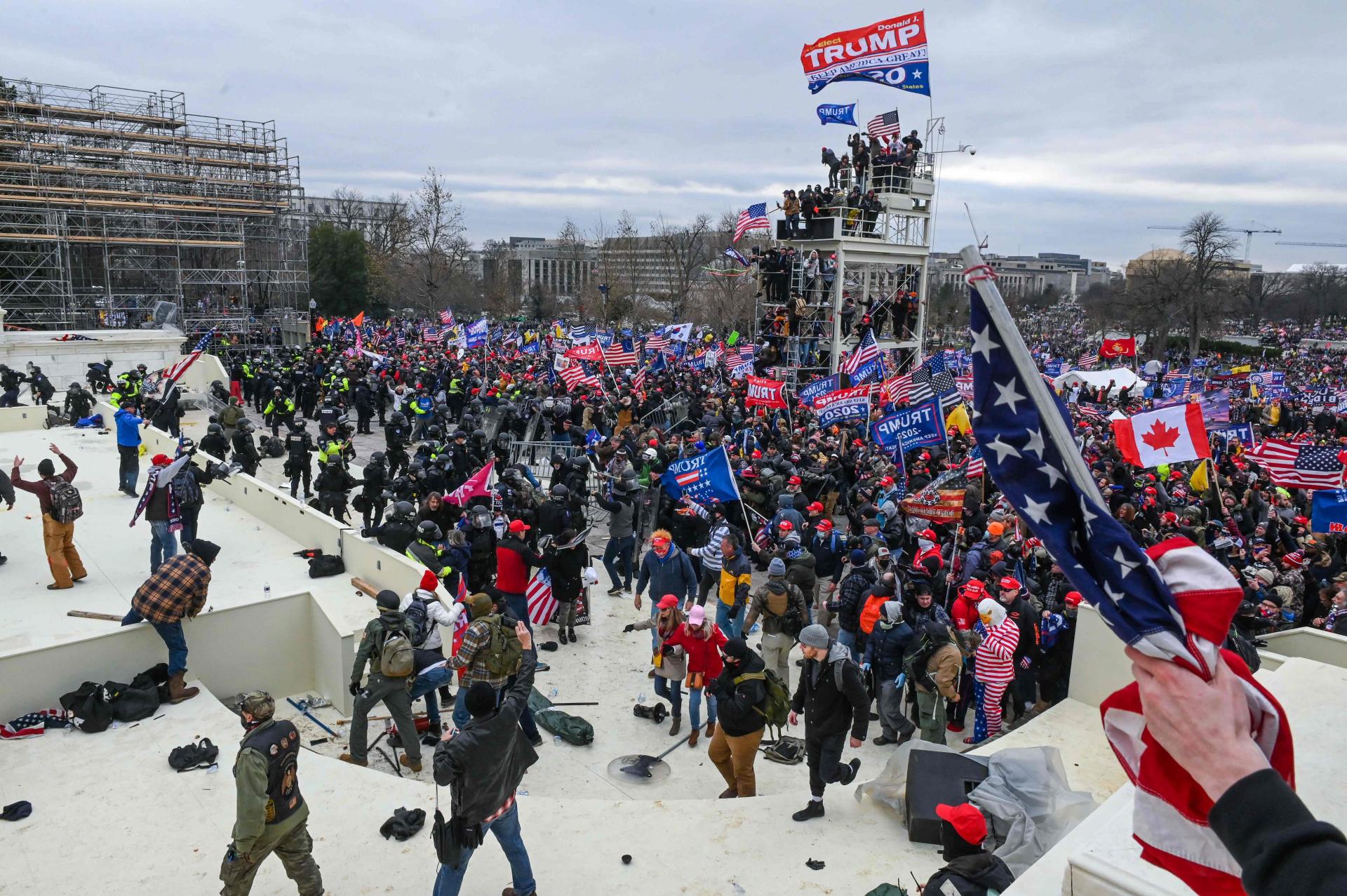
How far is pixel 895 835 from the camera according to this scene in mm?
6242

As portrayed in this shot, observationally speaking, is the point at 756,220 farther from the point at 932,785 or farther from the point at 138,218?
the point at 138,218

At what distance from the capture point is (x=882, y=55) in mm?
25672

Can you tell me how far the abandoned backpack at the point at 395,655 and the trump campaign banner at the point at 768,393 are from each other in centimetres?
1268

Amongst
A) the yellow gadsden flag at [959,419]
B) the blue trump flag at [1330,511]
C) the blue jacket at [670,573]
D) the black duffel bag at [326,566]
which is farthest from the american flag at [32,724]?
the yellow gadsden flag at [959,419]

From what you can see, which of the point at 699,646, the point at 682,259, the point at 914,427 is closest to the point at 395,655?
the point at 699,646

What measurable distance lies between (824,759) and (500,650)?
96.6 inches

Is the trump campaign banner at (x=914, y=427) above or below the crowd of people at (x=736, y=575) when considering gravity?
above

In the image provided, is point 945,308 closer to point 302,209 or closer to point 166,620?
point 302,209

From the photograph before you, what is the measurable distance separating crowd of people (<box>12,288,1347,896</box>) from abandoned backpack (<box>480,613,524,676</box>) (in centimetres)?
A: 1

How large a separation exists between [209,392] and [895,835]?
2711cm

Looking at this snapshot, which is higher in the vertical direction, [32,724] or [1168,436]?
[1168,436]

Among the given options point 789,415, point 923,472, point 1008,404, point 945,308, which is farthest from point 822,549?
point 945,308

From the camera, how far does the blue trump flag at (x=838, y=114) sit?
26.8 m

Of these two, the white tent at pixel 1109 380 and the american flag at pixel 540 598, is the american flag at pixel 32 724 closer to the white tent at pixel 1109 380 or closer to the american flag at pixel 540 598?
the american flag at pixel 540 598
